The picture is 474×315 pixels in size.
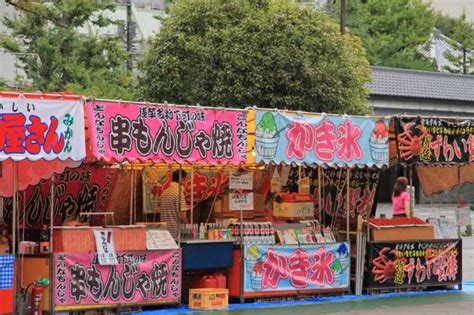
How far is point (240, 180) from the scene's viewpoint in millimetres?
15648

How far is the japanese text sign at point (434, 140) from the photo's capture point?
646 inches

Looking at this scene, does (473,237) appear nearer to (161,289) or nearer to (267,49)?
(267,49)

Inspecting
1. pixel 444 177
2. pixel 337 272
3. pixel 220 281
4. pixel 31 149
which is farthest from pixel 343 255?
pixel 31 149

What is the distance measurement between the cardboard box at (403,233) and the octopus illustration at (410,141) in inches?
49.2

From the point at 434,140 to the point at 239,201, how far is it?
11.8 ft

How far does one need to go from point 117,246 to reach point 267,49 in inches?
613

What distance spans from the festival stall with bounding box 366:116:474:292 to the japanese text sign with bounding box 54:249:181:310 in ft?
12.2

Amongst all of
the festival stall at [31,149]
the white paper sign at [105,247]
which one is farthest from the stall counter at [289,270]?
the festival stall at [31,149]

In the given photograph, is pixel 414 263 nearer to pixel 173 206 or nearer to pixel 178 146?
pixel 173 206

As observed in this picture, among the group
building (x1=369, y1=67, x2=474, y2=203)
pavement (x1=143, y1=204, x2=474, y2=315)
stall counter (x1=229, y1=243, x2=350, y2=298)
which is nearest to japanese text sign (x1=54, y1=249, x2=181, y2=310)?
pavement (x1=143, y1=204, x2=474, y2=315)

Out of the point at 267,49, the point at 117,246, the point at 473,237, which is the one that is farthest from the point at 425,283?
the point at 473,237

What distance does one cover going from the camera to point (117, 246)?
13938mm

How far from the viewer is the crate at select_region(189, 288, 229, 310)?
14.5 metres

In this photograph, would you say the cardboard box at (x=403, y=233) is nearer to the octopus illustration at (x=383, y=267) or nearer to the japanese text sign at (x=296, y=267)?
the octopus illustration at (x=383, y=267)
